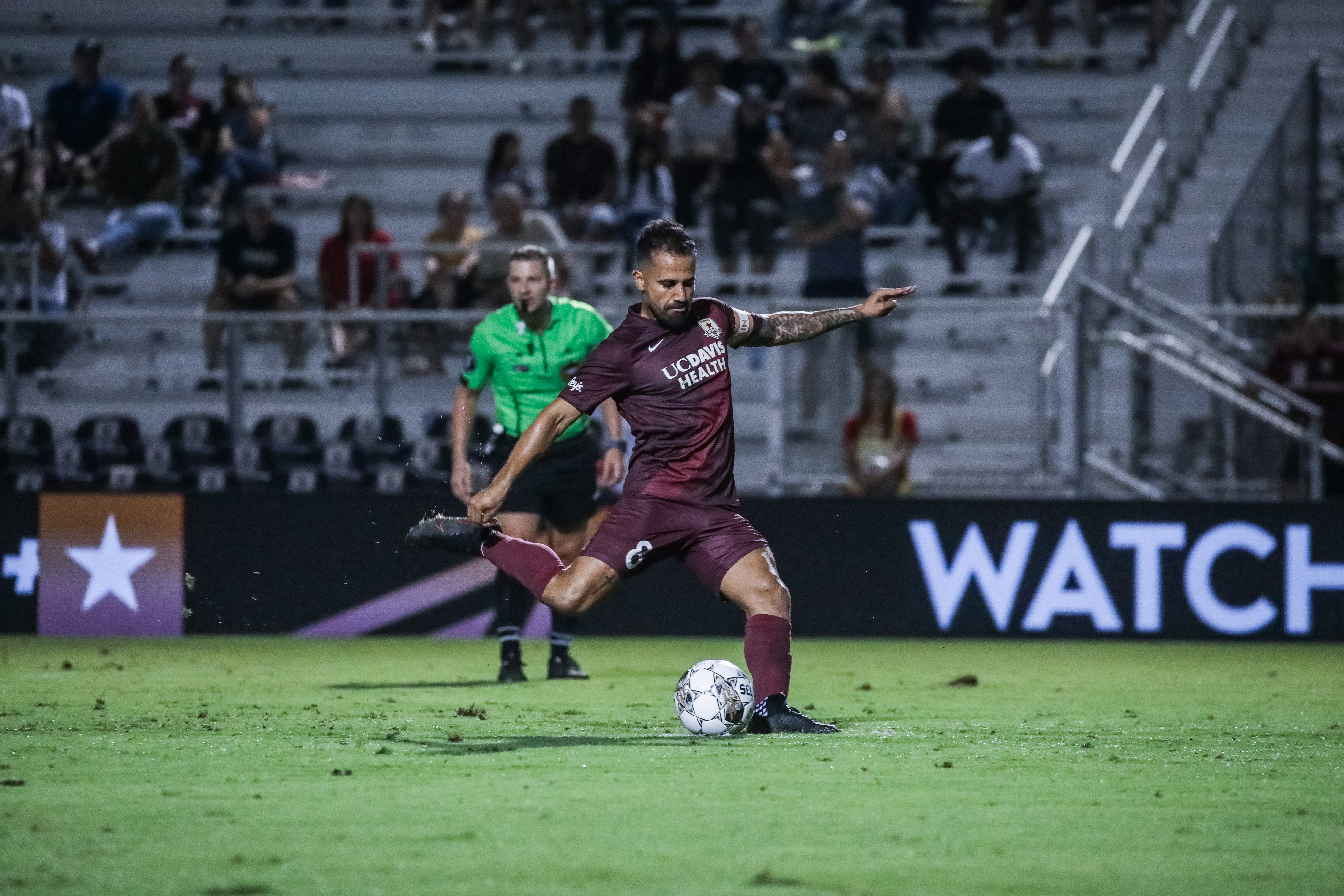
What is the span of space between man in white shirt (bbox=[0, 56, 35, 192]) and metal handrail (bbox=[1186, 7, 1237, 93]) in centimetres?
1074

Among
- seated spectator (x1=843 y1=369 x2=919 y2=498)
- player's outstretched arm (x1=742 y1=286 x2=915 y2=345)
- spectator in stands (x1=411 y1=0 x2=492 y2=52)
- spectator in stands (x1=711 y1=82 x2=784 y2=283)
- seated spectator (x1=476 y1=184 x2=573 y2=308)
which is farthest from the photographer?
spectator in stands (x1=411 y1=0 x2=492 y2=52)

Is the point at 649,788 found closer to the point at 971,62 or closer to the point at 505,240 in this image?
the point at 505,240

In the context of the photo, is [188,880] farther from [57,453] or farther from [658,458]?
[57,453]

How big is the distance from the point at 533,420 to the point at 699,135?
819cm

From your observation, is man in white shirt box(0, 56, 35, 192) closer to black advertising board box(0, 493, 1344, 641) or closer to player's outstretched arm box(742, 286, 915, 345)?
black advertising board box(0, 493, 1344, 641)

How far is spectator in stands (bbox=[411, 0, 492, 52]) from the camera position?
21500mm

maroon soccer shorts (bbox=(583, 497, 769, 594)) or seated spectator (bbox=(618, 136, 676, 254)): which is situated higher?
seated spectator (bbox=(618, 136, 676, 254))

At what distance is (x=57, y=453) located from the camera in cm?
1491

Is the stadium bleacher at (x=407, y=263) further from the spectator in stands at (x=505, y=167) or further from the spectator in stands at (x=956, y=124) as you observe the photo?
the spectator in stands at (x=505, y=167)

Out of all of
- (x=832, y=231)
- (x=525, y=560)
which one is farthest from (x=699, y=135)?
(x=525, y=560)

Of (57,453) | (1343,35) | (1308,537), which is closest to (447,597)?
(57,453)

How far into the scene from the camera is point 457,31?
21812 mm

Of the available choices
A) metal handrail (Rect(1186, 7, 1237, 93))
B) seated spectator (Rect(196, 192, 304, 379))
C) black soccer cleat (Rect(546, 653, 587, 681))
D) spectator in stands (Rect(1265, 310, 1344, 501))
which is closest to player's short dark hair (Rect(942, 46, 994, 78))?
metal handrail (Rect(1186, 7, 1237, 93))

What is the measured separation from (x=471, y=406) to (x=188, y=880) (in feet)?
19.2
